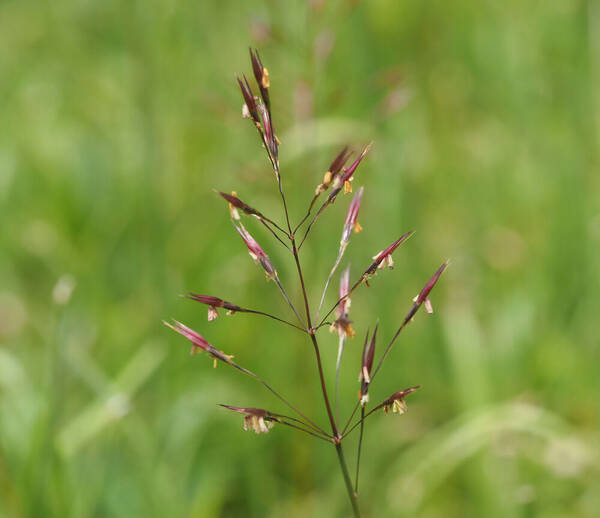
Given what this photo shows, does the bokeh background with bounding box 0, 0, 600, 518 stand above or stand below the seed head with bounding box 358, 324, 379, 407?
above

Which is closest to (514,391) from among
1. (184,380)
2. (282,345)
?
(282,345)

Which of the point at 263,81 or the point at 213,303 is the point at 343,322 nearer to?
Result: the point at 213,303

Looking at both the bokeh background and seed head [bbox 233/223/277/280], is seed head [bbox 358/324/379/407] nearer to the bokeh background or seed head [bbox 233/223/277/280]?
seed head [bbox 233/223/277/280]

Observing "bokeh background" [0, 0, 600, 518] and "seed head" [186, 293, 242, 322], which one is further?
"bokeh background" [0, 0, 600, 518]

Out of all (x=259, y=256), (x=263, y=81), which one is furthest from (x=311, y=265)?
(x=263, y=81)

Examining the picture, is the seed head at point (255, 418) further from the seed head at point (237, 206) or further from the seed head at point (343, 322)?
the seed head at point (237, 206)

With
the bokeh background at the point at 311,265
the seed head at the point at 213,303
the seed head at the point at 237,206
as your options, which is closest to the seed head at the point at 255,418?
the seed head at the point at 213,303

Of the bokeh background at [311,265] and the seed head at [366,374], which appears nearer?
the seed head at [366,374]

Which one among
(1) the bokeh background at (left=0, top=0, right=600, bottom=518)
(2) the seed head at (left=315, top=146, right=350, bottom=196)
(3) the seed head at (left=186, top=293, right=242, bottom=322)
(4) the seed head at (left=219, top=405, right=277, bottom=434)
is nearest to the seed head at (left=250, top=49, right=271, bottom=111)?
(2) the seed head at (left=315, top=146, right=350, bottom=196)

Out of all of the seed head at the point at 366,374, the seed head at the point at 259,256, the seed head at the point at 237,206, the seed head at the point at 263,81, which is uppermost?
the seed head at the point at 263,81

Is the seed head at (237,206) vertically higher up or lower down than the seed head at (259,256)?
higher up
